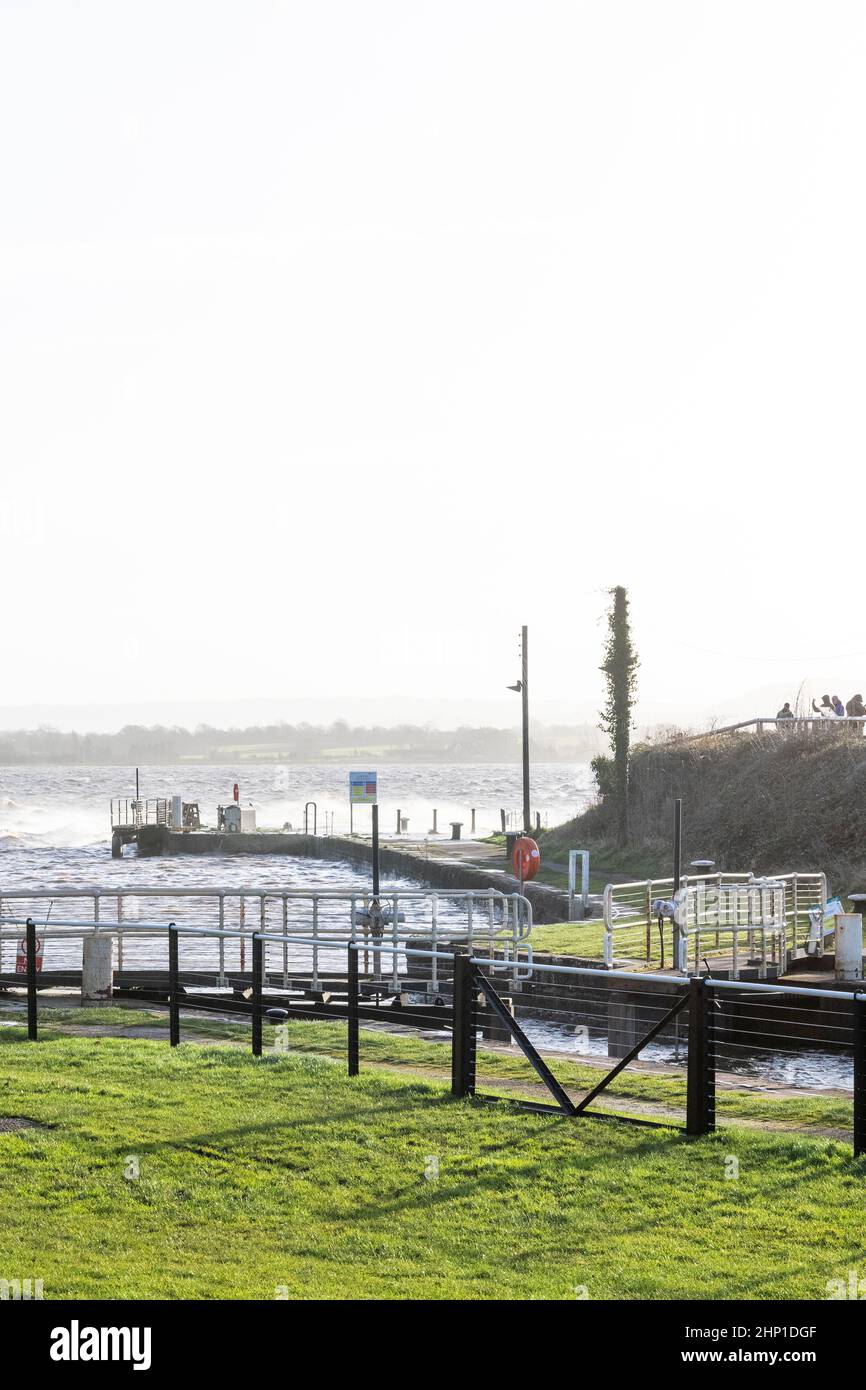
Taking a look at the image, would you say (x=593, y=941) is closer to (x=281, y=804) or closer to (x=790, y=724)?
(x=790, y=724)

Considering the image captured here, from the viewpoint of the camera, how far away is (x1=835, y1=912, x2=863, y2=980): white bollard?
797 inches

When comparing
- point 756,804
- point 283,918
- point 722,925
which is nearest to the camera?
point 722,925

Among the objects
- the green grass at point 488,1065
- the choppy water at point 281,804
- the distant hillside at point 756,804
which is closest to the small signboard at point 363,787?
the green grass at point 488,1065

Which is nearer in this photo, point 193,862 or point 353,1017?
point 353,1017

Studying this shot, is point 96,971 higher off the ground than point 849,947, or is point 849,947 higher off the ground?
point 849,947

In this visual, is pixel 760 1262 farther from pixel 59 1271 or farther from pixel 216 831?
pixel 216 831

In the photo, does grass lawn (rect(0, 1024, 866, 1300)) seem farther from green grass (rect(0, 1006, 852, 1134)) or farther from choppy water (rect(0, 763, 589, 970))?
choppy water (rect(0, 763, 589, 970))

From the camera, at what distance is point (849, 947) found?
20.3 m

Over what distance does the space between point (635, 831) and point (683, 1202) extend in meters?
38.2

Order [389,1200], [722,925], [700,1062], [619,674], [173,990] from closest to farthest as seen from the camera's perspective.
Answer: [389,1200], [700,1062], [173,990], [722,925], [619,674]

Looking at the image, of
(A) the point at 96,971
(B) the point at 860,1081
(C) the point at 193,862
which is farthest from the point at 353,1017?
(C) the point at 193,862

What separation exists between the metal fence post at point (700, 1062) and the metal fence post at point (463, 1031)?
73.4 inches

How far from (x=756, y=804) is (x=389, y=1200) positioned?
34.5m

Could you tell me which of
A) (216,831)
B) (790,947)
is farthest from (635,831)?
(216,831)
